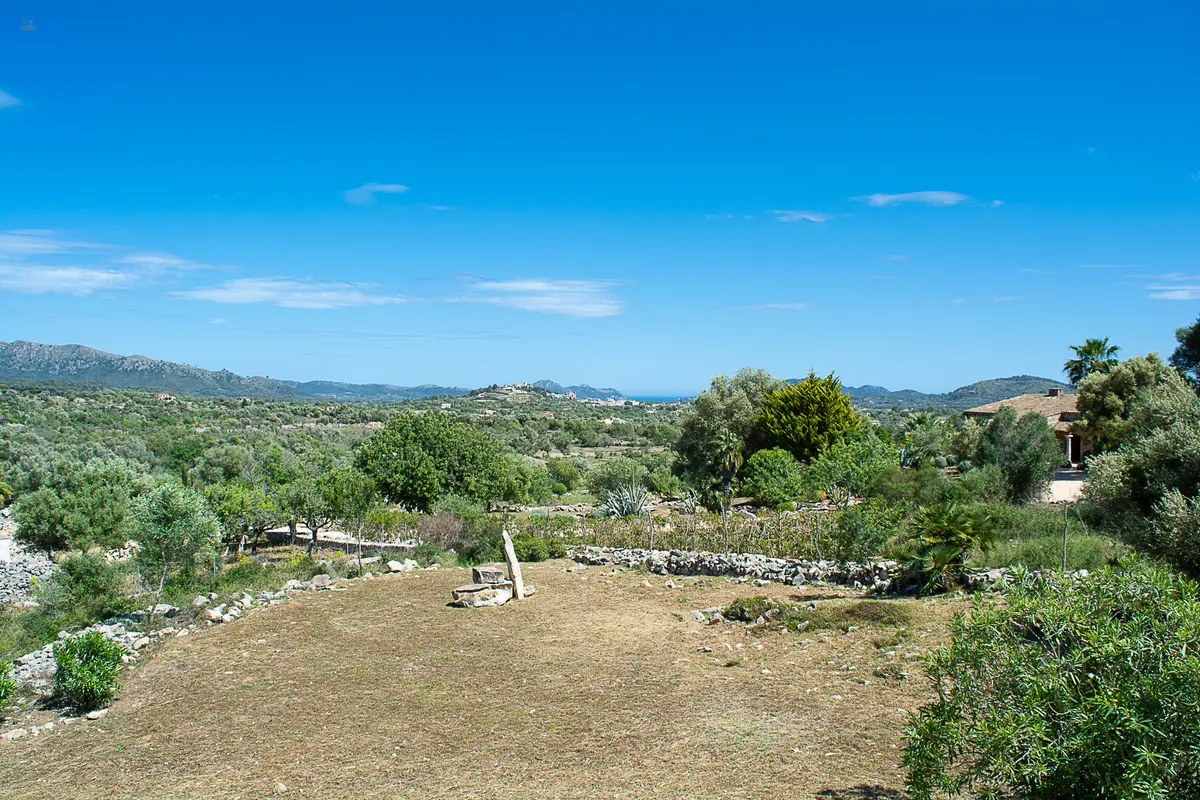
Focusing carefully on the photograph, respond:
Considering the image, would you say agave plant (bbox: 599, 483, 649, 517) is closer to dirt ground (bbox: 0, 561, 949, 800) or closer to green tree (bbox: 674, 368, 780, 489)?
green tree (bbox: 674, 368, 780, 489)

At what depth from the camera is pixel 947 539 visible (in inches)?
520

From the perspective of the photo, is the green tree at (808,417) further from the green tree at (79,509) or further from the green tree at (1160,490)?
the green tree at (79,509)

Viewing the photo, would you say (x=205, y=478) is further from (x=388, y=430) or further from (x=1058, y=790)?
(x=1058, y=790)

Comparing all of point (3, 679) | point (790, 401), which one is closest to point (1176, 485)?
point (3, 679)

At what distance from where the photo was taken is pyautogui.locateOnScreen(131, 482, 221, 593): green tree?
15.2m

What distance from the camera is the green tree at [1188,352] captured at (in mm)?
34656

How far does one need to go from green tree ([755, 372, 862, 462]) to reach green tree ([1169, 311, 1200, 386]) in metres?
14.9

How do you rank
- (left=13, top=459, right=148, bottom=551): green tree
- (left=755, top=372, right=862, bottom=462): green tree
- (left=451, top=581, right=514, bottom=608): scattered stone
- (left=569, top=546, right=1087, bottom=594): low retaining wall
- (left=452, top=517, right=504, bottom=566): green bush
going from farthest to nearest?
(left=755, top=372, right=862, bottom=462): green tree → (left=13, top=459, right=148, bottom=551): green tree → (left=452, top=517, right=504, bottom=566): green bush → (left=451, top=581, right=514, bottom=608): scattered stone → (left=569, top=546, right=1087, bottom=594): low retaining wall

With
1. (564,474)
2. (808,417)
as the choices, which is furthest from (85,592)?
(564,474)

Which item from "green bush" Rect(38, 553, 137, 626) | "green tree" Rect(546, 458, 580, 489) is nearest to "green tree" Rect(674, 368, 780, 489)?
"green tree" Rect(546, 458, 580, 489)

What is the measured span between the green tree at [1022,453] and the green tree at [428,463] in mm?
17956

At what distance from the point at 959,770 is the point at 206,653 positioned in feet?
34.8

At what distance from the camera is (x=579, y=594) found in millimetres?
15664

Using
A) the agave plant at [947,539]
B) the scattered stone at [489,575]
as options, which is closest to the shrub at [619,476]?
the scattered stone at [489,575]
